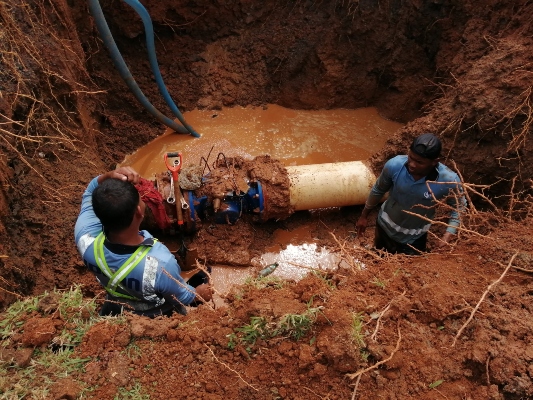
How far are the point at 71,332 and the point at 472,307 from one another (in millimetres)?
1890

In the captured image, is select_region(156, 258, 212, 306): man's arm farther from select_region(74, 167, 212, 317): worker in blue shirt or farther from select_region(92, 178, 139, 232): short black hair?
select_region(92, 178, 139, 232): short black hair

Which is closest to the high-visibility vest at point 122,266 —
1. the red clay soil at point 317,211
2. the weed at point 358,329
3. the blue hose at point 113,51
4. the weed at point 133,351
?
the red clay soil at point 317,211

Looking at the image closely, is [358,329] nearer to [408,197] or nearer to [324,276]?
[324,276]

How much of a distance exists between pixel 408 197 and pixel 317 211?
61.3 inches

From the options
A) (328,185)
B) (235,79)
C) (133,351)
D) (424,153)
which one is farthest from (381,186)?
(235,79)

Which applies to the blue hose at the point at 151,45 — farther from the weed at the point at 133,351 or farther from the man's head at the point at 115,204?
the weed at the point at 133,351

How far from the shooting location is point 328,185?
401 centimetres

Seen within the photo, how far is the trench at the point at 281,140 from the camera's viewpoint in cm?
455

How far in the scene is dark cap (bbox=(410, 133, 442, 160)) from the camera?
264 cm

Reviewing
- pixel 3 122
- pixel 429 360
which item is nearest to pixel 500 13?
pixel 429 360

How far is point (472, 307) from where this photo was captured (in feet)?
5.79

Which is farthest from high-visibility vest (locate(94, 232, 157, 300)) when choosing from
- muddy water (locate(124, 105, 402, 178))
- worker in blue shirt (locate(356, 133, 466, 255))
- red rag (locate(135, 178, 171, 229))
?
muddy water (locate(124, 105, 402, 178))

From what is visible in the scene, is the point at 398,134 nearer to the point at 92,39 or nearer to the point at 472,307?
the point at 472,307

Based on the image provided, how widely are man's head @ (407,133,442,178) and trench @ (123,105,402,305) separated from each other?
1581mm
